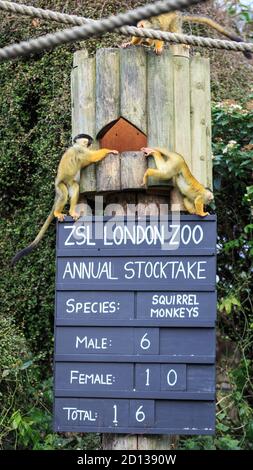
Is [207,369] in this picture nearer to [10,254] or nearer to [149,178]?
[149,178]

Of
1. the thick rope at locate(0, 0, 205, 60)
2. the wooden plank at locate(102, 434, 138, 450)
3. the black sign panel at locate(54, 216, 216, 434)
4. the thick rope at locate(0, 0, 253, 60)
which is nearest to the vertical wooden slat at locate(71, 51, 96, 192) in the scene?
the black sign panel at locate(54, 216, 216, 434)

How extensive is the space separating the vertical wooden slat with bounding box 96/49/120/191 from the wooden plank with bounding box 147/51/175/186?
0.18 meters

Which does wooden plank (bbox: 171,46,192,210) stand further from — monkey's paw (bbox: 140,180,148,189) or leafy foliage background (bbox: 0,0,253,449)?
leafy foliage background (bbox: 0,0,253,449)

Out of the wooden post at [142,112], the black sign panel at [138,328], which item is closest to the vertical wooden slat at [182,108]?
the wooden post at [142,112]

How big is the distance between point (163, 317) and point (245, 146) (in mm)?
2561

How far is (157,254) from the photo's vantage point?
4.54 meters

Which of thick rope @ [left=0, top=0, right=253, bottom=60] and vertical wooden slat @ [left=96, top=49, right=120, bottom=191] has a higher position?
vertical wooden slat @ [left=96, top=49, right=120, bottom=191]

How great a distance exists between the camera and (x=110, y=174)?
467cm

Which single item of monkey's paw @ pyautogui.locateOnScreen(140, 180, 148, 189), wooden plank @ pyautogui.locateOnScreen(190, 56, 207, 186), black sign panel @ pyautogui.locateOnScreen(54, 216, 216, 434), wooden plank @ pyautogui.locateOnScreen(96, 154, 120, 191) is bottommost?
black sign panel @ pyautogui.locateOnScreen(54, 216, 216, 434)

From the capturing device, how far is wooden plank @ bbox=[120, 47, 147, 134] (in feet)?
15.4

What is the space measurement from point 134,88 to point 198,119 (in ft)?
1.31

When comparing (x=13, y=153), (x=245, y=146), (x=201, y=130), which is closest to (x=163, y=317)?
(x=201, y=130)

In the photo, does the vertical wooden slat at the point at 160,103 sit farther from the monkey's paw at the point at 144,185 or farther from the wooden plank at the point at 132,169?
the monkey's paw at the point at 144,185

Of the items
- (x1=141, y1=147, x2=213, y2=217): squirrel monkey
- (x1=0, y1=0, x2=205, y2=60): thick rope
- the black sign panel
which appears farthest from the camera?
(x1=141, y1=147, x2=213, y2=217): squirrel monkey
